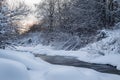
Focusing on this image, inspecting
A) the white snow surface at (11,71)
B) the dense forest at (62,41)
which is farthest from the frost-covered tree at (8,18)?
the white snow surface at (11,71)

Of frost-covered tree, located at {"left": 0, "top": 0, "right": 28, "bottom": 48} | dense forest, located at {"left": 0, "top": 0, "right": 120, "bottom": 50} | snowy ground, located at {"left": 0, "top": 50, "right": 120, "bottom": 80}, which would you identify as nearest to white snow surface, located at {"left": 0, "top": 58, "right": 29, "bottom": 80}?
snowy ground, located at {"left": 0, "top": 50, "right": 120, "bottom": 80}

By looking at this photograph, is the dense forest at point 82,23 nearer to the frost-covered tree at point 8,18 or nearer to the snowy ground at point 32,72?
the frost-covered tree at point 8,18

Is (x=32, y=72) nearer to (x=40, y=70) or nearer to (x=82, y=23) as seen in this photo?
(x=40, y=70)

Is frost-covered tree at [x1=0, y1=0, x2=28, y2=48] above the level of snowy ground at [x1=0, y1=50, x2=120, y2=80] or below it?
above

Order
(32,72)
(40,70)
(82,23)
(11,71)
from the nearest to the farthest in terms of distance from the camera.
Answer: (11,71), (32,72), (40,70), (82,23)

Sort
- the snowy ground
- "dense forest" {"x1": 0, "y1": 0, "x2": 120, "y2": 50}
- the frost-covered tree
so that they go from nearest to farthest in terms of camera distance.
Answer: the snowy ground → the frost-covered tree → "dense forest" {"x1": 0, "y1": 0, "x2": 120, "y2": 50}

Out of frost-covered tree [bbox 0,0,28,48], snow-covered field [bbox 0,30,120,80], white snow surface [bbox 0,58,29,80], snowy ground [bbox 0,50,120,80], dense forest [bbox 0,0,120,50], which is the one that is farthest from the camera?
dense forest [bbox 0,0,120,50]

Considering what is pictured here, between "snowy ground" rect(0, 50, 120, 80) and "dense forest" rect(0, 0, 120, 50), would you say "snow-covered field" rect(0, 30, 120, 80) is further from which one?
"dense forest" rect(0, 0, 120, 50)

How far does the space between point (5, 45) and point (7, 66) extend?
638cm

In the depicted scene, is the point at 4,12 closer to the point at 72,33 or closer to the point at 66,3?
the point at 72,33

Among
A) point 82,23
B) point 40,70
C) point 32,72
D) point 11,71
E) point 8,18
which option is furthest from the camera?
point 82,23

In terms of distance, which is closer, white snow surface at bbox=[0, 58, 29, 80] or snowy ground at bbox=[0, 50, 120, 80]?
white snow surface at bbox=[0, 58, 29, 80]

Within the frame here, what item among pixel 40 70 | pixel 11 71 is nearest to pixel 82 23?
pixel 40 70

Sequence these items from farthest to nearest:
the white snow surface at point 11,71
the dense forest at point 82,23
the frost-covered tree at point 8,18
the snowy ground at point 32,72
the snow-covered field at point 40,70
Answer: the dense forest at point 82,23, the frost-covered tree at point 8,18, the snow-covered field at point 40,70, the snowy ground at point 32,72, the white snow surface at point 11,71
